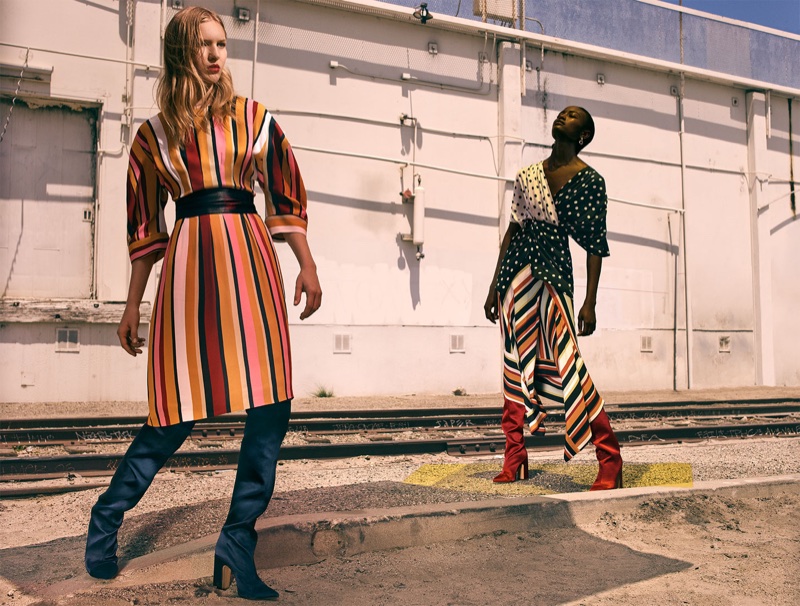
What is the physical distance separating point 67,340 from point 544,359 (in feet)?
32.5

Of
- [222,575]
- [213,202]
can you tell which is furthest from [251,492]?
[213,202]

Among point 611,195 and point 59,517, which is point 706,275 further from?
point 59,517

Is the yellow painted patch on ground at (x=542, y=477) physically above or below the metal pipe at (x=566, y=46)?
below

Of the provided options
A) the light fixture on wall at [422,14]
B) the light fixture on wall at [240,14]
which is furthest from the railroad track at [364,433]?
the light fixture on wall at [422,14]

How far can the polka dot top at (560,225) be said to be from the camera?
14.5 ft

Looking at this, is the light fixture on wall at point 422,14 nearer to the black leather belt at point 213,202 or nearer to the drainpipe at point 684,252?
the drainpipe at point 684,252

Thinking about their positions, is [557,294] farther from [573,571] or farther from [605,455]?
[573,571]

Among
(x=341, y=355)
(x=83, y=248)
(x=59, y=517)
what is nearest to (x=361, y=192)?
(x=341, y=355)

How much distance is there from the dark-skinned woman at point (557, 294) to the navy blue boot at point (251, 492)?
195cm

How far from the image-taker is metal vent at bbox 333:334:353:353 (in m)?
14.5

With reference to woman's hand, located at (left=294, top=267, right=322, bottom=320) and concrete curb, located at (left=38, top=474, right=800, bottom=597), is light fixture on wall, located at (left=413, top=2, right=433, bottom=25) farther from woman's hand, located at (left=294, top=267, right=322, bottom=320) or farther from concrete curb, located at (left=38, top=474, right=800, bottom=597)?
woman's hand, located at (left=294, top=267, right=322, bottom=320)

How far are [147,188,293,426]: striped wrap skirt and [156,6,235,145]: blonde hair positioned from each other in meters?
0.23

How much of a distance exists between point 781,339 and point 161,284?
18901 mm

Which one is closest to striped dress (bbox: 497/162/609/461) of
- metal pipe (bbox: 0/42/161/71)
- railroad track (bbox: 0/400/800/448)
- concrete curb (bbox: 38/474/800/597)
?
concrete curb (bbox: 38/474/800/597)
